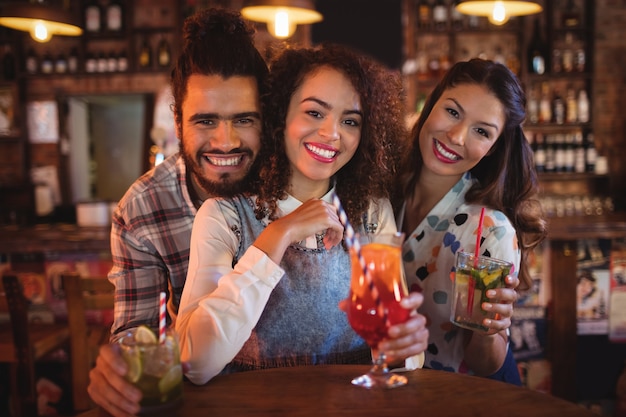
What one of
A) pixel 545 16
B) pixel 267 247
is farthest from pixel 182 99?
pixel 545 16

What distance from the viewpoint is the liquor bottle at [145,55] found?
204 inches

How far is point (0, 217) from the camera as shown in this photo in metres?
4.85

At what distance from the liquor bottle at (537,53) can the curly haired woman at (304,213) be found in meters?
3.66

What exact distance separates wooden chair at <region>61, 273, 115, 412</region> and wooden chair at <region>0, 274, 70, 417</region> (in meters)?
0.20

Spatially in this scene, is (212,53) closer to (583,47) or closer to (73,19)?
(73,19)

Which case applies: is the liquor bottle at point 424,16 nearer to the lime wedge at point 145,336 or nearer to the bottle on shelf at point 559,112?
the bottle on shelf at point 559,112

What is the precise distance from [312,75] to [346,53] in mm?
122

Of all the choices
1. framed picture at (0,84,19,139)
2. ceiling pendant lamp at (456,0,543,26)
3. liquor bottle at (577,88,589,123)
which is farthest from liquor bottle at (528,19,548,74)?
framed picture at (0,84,19,139)

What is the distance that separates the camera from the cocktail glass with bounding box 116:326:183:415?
1.10 m

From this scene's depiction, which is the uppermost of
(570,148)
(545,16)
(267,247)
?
(545,16)

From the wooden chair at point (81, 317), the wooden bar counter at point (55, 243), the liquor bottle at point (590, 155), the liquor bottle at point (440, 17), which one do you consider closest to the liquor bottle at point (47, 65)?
the wooden bar counter at point (55, 243)

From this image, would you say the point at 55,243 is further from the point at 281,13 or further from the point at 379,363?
the point at 379,363

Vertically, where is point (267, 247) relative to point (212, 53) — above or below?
below

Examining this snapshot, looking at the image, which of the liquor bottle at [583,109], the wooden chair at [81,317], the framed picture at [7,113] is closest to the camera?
the wooden chair at [81,317]
